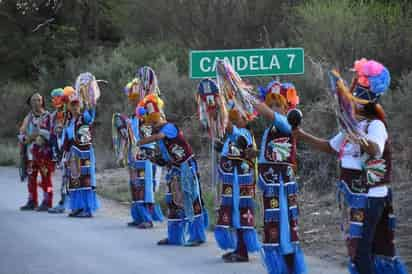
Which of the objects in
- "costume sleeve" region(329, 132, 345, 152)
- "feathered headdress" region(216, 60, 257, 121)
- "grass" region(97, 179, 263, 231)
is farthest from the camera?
"grass" region(97, 179, 263, 231)

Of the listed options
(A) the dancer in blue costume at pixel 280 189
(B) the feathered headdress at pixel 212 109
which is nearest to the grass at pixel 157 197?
(B) the feathered headdress at pixel 212 109

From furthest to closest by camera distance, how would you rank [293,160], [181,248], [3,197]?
1. [3,197]
2. [181,248]
3. [293,160]

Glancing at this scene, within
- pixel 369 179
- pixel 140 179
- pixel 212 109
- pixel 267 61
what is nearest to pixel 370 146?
pixel 369 179

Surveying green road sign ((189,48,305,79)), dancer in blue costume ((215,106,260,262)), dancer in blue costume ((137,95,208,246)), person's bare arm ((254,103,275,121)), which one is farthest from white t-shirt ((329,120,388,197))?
green road sign ((189,48,305,79))

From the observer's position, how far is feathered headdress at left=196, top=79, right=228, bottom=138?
1030cm

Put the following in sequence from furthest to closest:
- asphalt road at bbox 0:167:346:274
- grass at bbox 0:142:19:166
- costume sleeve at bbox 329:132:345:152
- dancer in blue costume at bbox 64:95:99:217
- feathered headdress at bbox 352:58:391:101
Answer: grass at bbox 0:142:19:166
dancer in blue costume at bbox 64:95:99:217
asphalt road at bbox 0:167:346:274
costume sleeve at bbox 329:132:345:152
feathered headdress at bbox 352:58:391:101

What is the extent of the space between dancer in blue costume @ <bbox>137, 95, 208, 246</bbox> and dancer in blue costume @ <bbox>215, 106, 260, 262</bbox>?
3.11 feet

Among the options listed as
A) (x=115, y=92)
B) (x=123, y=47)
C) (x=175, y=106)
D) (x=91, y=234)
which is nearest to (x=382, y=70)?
(x=91, y=234)

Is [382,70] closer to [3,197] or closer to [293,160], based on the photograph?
[293,160]

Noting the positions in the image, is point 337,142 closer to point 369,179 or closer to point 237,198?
point 369,179

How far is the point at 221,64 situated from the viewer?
9.38m

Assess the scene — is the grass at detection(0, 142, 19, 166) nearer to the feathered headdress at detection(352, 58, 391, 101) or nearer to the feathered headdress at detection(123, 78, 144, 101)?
the feathered headdress at detection(123, 78, 144, 101)

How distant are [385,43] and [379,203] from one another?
13.3 m

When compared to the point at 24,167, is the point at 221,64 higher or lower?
higher
